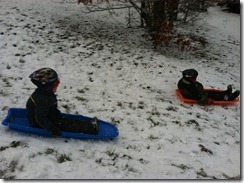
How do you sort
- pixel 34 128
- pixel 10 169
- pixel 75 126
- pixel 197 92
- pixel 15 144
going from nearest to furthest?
pixel 10 169
pixel 15 144
pixel 34 128
pixel 75 126
pixel 197 92

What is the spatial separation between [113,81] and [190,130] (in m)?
2.37

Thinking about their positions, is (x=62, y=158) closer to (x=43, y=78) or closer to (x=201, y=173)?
(x=43, y=78)

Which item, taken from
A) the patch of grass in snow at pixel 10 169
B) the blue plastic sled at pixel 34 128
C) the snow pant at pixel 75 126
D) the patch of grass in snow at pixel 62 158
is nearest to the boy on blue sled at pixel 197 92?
the blue plastic sled at pixel 34 128

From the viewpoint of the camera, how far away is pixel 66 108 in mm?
5469

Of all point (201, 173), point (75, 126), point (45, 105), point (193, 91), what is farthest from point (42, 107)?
point (193, 91)

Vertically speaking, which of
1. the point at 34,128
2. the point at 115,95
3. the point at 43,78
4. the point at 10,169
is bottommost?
the point at 115,95

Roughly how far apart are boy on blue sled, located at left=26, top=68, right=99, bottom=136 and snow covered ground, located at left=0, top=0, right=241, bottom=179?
0.22m

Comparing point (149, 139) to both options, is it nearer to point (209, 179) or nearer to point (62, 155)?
point (209, 179)

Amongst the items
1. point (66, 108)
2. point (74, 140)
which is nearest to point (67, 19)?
point (66, 108)

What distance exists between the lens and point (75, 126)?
4535 mm

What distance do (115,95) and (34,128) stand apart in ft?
7.32

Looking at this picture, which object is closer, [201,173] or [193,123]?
[201,173]

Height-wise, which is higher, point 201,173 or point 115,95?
point 115,95

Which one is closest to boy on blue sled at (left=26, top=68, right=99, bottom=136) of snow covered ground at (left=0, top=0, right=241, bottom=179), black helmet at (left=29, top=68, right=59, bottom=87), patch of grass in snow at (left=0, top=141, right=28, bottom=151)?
black helmet at (left=29, top=68, right=59, bottom=87)
